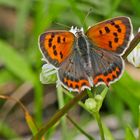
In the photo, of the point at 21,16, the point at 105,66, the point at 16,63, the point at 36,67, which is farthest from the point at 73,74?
the point at 21,16

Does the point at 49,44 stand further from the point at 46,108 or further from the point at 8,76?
the point at 46,108

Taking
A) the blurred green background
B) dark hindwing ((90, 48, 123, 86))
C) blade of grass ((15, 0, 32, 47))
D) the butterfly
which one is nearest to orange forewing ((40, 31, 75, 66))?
the butterfly

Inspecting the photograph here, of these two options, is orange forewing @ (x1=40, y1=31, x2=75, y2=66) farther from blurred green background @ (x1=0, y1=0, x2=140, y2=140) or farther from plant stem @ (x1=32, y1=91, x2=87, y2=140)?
blurred green background @ (x1=0, y1=0, x2=140, y2=140)

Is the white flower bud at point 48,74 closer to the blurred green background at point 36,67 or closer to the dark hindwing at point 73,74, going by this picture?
the dark hindwing at point 73,74

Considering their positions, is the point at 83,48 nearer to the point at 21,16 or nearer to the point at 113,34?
the point at 113,34

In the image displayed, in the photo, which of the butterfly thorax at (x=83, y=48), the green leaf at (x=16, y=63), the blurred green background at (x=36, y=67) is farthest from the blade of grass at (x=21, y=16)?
the butterfly thorax at (x=83, y=48)

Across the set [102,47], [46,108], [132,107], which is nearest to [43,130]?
[102,47]

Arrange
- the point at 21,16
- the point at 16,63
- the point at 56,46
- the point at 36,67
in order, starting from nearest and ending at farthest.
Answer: the point at 56,46, the point at 36,67, the point at 16,63, the point at 21,16
